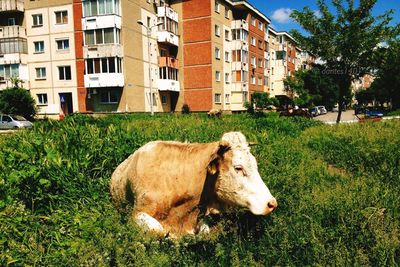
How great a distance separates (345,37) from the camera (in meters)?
18.8

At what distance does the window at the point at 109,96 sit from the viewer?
121 ft

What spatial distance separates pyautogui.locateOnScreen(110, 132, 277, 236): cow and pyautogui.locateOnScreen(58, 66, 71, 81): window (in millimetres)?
37215

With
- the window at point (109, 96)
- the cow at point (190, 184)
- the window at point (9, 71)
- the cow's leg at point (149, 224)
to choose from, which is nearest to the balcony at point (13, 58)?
the window at point (9, 71)

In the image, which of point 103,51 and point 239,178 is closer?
point 239,178

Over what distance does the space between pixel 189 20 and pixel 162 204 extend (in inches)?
1721

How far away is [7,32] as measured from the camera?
130 ft

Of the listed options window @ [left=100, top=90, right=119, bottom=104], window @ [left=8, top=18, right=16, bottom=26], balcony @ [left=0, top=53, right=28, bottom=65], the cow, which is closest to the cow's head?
the cow

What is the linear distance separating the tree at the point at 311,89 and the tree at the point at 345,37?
22.9 meters

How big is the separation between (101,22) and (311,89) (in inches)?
1712

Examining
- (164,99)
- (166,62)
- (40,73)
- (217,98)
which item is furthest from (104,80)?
(217,98)

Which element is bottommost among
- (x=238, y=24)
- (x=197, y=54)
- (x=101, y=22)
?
(x=197, y=54)

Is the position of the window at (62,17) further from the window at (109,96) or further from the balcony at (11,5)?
the window at (109,96)

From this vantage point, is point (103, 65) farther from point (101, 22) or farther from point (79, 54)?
point (101, 22)

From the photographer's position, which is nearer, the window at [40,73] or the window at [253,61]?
the window at [40,73]
